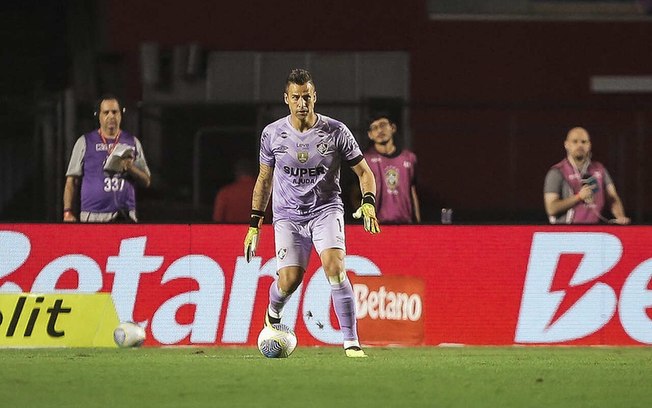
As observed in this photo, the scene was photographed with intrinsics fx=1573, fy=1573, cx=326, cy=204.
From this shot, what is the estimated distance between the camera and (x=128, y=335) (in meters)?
13.1

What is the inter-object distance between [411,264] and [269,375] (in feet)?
12.1

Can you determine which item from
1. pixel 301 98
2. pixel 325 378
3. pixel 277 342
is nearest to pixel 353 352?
pixel 277 342

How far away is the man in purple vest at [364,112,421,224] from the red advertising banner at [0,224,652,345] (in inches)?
24.4

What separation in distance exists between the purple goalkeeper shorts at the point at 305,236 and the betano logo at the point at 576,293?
2655 millimetres

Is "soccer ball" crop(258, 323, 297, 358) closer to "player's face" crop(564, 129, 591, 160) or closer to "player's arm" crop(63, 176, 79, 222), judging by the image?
"player's arm" crop(63, 176, 79, 222)

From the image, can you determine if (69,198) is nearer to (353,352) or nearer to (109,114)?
(109,114)

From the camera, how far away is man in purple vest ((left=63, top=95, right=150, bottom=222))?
13734 millimetres

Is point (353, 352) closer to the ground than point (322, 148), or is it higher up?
closer to the ground

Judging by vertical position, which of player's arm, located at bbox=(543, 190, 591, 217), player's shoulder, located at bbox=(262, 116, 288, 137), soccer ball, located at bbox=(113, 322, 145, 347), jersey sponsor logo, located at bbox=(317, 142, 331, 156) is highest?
player's shoulder, located at bbox=(262, 116, 288, 137)

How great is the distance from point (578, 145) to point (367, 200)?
3044 mm

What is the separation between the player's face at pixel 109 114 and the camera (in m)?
13.7

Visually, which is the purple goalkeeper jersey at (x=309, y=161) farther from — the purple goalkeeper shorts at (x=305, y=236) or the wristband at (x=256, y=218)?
the wristband at (x=256, y=218)

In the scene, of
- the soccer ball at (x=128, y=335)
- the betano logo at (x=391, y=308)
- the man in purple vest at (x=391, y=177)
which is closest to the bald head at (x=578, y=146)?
the man in purple vest at (x=391, y=177)

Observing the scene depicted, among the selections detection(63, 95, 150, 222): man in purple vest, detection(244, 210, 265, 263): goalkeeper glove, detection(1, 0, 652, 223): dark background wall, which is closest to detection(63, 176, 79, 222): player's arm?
detection(63, 95, 150, 222): man in purple vest
